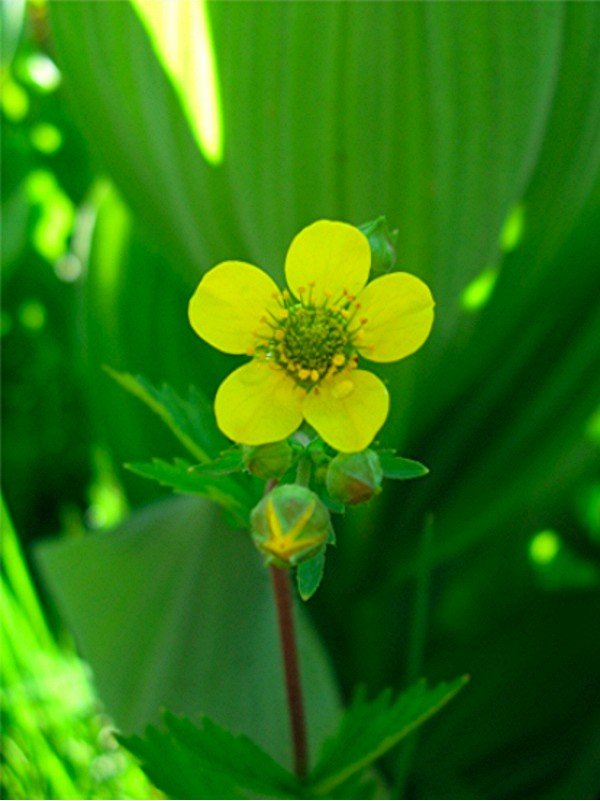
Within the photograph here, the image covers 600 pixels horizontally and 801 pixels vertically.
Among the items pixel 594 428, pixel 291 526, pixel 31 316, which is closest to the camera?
pixel 291 526

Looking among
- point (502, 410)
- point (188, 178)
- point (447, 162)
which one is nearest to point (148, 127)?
point (188, 178)

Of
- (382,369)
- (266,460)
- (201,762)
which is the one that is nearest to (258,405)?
(266,460)

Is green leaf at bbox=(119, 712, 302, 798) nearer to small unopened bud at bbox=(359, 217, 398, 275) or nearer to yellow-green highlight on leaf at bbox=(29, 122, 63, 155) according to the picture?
small unopened bud at bbox=(359, 217, 398, 275)

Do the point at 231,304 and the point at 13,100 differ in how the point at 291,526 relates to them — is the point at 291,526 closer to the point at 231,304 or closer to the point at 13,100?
the point at 231,304

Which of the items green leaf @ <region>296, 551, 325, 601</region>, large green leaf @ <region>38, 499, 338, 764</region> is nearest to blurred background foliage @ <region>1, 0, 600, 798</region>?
large green leaf @ <region>38, 499, 338, 764</region>

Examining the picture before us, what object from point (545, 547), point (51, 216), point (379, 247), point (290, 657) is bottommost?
point (545, 547)

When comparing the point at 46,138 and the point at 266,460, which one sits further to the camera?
the point at 46,138
